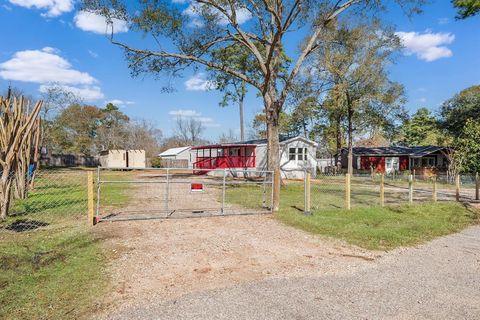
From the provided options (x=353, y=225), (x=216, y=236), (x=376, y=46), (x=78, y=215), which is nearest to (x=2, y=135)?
(x=78, y=215)

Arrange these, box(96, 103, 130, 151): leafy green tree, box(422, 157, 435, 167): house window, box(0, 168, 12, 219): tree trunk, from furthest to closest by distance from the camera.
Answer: box(96, 103, 130, 151): leafy green tree < box(422, 157, 435, 167): house window < box(0, 168, 12, 219): tree trunk

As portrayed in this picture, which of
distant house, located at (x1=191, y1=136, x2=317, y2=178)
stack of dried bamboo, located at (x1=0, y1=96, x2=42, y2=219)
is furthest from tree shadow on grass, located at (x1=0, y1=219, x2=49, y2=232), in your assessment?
distant house, located at (x1=191, y1=136, x2=317, y2=178)

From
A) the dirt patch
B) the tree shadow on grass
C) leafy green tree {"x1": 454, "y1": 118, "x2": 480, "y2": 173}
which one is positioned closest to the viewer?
the dirt patch

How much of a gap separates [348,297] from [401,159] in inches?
1576

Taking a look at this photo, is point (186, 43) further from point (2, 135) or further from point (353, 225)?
point (353, 225)

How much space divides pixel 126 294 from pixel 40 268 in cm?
169

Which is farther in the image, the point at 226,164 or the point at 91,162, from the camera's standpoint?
the point at 91,162

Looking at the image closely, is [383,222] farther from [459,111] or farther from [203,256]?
[459,111]

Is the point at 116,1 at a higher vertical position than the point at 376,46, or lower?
lower

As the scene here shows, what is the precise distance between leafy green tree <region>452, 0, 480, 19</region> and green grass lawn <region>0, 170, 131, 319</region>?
22037 millimetres

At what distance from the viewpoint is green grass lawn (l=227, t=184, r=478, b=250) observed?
23.7ft

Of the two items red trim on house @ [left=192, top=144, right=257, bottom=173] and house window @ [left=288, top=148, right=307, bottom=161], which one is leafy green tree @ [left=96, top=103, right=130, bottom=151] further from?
house window @ [left=288, top=148, right=307, bottom=161]

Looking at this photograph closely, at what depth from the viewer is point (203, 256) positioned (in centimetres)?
573

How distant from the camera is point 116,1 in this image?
1425 cm
